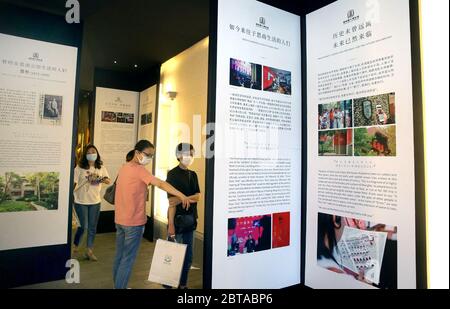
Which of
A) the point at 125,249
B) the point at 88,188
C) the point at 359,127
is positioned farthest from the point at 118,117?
the point at 359,127

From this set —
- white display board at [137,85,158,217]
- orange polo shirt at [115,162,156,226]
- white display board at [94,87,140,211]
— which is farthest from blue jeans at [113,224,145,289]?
white display board at [94,87,140,211]

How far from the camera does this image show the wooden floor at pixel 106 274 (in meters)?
3.04


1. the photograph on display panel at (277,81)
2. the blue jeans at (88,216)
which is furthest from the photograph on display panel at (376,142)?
the blue jeans at (88,216)

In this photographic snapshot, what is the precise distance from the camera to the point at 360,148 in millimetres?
1830

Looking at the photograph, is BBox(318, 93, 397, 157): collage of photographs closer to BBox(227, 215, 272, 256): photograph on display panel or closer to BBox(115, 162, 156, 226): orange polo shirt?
BBox(227, 215, 272, 256): photograph on display panel

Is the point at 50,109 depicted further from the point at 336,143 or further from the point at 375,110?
the point at 375,110

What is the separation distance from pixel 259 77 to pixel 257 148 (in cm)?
51

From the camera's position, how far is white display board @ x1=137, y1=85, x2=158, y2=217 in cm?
535

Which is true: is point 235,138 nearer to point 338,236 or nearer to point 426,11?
point 338,236

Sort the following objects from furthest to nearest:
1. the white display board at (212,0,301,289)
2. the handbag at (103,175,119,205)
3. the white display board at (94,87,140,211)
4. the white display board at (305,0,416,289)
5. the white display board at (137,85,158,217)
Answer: the white display board at (94,87,140,211)
the white display board at (137,85,158,217)
the handbag at (103,175,119,205)
the white display board at (212,0,301,289)
the white display board at (305,0,416,289)

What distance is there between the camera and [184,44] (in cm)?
436

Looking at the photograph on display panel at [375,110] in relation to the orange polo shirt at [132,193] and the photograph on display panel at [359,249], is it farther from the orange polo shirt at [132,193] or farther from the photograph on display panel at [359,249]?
the orange polo shirt at [132,193]

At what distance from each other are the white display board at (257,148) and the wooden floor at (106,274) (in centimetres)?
145

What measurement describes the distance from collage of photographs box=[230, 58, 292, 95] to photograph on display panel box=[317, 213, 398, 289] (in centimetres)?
101
